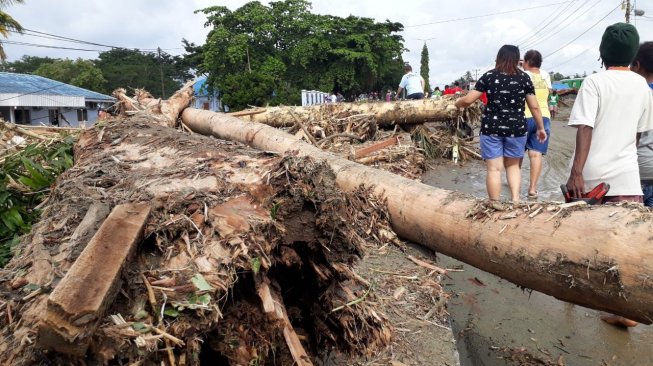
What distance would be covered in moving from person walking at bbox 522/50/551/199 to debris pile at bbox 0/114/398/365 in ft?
11.7

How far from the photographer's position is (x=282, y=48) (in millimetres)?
35094

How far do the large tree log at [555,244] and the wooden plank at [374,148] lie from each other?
8.74ft

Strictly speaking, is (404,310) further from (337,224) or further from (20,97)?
(20,97)

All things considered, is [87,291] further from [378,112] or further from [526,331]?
[378,112]

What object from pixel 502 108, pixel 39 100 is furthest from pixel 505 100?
pixel 39 100

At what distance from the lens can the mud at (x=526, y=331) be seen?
2879mm

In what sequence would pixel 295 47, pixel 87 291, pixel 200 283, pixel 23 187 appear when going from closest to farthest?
1. pixel 87 291
2. pixel 200 283
3. pixel 23 187
4. pixel 295 47

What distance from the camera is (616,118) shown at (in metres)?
2.77

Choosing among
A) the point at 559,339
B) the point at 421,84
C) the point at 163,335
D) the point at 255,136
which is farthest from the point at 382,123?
the point at 163,335

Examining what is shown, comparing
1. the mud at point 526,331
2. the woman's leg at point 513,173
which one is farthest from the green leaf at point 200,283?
the woman's leg at point 513,173

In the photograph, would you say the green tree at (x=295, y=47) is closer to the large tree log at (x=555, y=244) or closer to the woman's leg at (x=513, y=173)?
the woman's leg at (x=513, y=173)

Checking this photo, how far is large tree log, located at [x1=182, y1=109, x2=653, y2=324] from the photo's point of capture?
186 centimetres

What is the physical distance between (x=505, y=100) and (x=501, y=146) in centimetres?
44

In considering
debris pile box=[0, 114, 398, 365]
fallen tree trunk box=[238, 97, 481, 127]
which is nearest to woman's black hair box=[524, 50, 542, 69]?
fallen tree trunk box=[238, 97, 481, 127]
